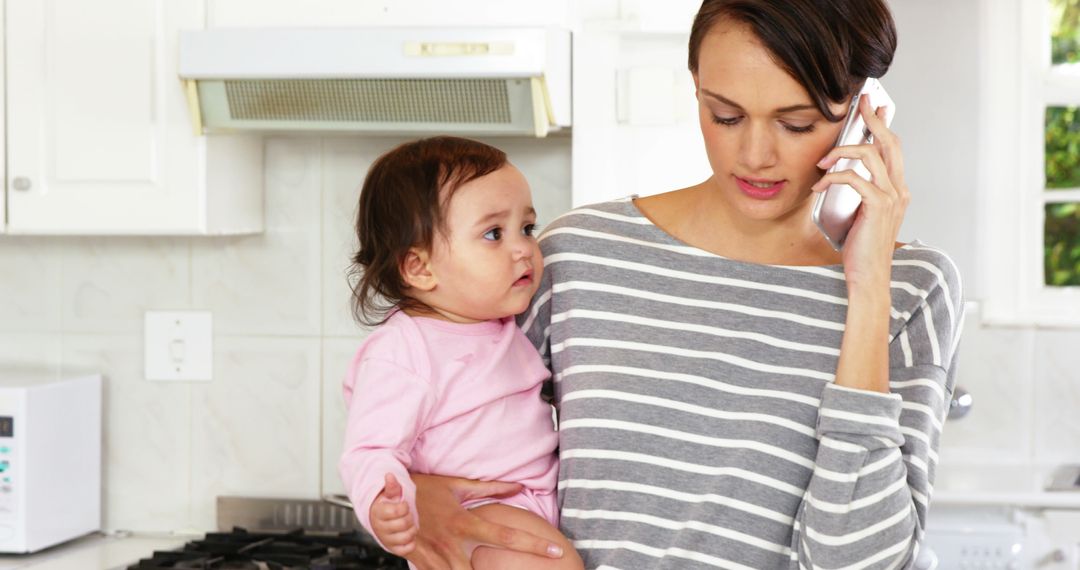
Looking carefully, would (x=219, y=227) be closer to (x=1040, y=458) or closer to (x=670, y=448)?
(x=670, y=448)

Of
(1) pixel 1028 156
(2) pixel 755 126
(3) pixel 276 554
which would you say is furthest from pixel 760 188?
(1) pixel 1028 156

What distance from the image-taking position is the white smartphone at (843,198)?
46.4 inches

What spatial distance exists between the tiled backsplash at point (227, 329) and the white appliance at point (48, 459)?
3.1 inches

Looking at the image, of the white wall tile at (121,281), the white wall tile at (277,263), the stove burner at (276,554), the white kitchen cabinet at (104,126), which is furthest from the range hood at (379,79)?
the stove burner at (276,554)

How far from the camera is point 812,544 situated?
1.14 m

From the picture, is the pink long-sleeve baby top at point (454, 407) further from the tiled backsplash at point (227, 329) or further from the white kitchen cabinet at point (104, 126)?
the tiled backsplash at point (227, 329)

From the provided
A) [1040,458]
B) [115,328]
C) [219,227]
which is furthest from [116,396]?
[1040,458]

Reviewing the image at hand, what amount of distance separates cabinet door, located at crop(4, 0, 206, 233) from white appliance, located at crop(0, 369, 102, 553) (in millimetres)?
357

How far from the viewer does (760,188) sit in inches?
46.9

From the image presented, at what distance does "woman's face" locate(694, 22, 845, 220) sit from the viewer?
115cm

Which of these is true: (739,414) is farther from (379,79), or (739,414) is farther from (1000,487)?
(1000,487)

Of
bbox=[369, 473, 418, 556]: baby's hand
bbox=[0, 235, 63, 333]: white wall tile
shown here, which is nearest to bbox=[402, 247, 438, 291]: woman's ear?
bbox=[369, 473, 418, 556]: baby's hand

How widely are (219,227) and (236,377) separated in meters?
0.41

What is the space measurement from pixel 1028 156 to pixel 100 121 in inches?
85.3
